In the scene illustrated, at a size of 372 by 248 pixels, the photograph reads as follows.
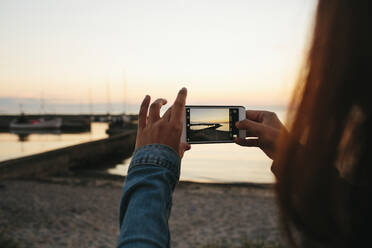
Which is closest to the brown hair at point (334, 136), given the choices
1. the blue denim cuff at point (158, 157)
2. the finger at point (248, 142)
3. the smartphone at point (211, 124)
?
the blue denim cuff at point (158, 157)

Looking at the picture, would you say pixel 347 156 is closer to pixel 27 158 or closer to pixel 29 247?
pixel 29 247

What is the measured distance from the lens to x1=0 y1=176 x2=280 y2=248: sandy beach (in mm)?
6375

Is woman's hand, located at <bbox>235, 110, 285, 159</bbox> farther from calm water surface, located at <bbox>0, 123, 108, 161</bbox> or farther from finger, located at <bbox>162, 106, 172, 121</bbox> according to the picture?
calm water surface, located at <bbox>0, 123, 108, 161</bbox>

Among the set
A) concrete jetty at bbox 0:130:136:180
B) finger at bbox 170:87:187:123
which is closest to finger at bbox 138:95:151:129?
finger at bbox 170:87:187:123

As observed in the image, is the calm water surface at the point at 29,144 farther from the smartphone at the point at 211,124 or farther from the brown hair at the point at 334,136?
the brown hair at the point at 334,136

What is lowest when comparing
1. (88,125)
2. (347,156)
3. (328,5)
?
(88,125)

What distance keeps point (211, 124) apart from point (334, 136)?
3.61ft

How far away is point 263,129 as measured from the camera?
124 cm

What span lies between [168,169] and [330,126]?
17.9 inches

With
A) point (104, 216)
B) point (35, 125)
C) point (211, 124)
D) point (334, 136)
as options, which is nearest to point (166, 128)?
point (334, 136)

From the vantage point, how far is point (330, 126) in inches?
26.4

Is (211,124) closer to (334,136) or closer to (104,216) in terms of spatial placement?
(334,136)

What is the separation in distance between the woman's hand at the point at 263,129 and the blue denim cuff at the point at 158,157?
47 cm

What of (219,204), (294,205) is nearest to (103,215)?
(219,204)
